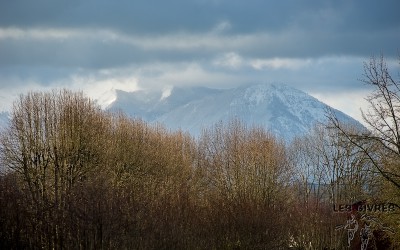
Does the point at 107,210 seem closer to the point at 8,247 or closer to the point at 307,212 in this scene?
the point at 8,247

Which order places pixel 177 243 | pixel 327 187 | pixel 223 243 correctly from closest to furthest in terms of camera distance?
pixel 177 243 < pixel 223 243 < pixel 327 187

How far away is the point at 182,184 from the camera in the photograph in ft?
194

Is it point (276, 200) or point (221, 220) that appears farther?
point (276, 200)

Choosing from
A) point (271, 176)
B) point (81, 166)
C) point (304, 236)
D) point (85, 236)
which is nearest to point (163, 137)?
point (271, 176)

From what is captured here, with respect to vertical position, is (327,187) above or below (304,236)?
above

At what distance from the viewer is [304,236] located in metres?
54.2

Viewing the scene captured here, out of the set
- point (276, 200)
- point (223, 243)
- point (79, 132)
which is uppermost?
point (79, 132)

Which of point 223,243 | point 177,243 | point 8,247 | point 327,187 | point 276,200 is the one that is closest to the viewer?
point 8,247

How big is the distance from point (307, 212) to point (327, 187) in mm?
17182

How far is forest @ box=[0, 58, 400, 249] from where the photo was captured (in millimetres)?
36062

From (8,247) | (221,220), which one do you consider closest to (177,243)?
(221,220)

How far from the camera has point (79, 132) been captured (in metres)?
57.3

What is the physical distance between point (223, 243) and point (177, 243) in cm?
572

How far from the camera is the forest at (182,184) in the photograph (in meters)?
36.1
